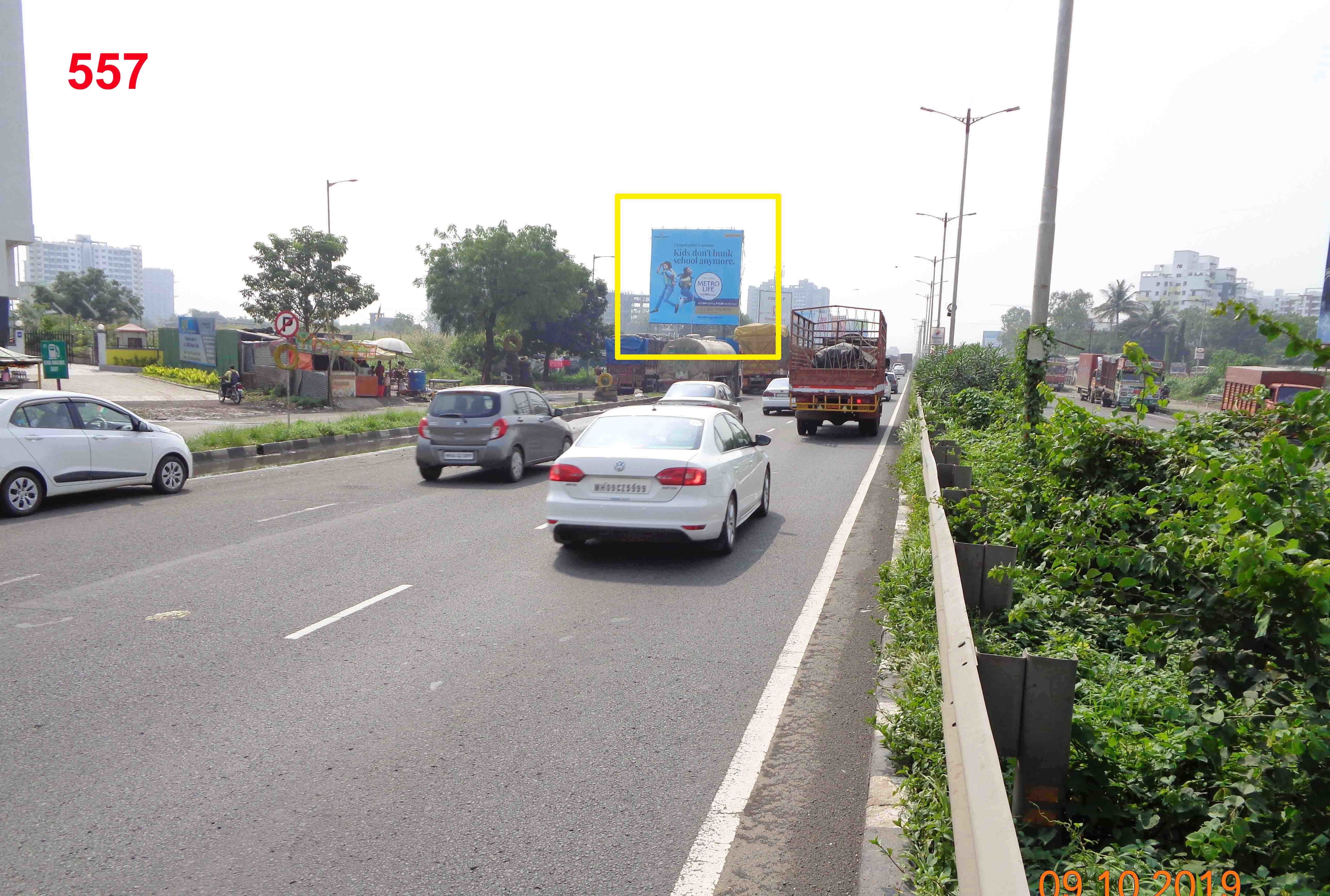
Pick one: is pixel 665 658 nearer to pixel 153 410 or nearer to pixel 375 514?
pixel 375 514

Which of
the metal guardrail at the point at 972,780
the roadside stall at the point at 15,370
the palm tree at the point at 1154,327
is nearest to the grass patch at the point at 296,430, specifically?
the roadside stall at the point at 15,370

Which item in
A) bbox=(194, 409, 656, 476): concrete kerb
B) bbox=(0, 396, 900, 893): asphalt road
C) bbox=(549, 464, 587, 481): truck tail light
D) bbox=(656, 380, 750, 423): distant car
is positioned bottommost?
bbox=(194, 409, 656, 476): concrete kerb

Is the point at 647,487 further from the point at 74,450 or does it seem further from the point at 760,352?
the point at 760,352

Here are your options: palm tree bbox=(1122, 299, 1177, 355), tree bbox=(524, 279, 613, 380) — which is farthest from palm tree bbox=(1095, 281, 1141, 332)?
tree bbox=(524, 279, 613, 380)

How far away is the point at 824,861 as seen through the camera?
3.60 meters

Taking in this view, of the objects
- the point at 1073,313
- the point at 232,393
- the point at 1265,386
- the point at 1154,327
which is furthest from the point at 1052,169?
the point at 1073,313

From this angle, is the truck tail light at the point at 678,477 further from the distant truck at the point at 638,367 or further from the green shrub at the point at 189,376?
the distant truck at the point at 638,367

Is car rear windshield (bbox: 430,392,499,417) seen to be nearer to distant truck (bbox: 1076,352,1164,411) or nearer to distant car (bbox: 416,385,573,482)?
distant car (bbox: 416,385,573,482)

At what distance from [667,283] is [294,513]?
123 ft

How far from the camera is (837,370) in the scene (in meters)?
23.3

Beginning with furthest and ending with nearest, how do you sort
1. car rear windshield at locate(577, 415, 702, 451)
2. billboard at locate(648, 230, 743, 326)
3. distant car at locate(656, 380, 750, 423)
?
billboard at locate(648, 230, 743, 326) → distant car at locate(656, 380, 750, 423) → car rear windshield at locate(577, 415, 702, 451)

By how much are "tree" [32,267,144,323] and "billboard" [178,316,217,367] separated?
132ft

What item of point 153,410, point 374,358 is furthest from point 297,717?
point 374,358

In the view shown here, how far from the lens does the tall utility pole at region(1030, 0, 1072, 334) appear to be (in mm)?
12000
